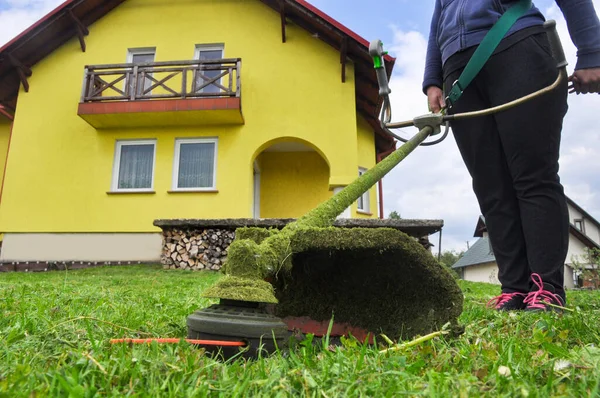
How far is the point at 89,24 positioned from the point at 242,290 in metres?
10.6

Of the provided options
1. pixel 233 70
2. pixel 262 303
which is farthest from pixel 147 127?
pixel 262 303

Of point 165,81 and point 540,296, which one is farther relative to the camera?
point 165,81

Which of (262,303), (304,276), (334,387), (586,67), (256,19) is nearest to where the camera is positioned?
(334,387)

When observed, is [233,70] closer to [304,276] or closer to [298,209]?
[298,209]

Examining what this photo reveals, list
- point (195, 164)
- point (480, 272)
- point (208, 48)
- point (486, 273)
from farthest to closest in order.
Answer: point (480, 272), point (486, 273), point (208, 48), point (195, 164)

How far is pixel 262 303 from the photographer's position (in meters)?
1.11

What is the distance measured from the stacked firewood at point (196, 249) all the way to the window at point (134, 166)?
1712 mm

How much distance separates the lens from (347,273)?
1496 millimetres

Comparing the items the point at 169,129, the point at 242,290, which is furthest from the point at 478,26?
the point at 169,129

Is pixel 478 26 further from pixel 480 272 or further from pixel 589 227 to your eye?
pixel 589 227

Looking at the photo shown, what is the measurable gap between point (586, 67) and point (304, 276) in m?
1.39

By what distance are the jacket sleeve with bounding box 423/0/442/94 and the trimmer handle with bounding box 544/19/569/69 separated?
3.05ft

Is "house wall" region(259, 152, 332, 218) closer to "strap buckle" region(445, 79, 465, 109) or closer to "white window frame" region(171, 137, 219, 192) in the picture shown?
"white window frame" region(171, 137, 219, 192)

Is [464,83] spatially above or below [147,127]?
below
